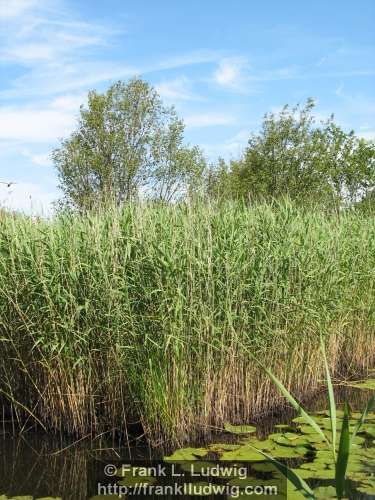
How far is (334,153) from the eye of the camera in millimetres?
28438

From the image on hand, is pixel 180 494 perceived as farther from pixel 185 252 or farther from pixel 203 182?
pixel 203 182

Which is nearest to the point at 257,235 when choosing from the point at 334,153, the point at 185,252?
the point at 185,252

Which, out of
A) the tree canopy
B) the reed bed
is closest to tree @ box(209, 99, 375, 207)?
the tree canopy

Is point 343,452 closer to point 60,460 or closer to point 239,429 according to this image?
point 239,429

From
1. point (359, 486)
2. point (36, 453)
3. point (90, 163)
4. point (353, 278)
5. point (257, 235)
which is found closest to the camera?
point (359, 486)

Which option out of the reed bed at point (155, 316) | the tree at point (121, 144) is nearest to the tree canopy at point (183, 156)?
the tree at point (121, 144)

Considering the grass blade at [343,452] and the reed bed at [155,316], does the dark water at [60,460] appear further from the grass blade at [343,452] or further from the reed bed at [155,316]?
the grass blade at [343,452]

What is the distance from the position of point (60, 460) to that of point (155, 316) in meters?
1.71

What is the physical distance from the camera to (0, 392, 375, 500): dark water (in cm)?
504

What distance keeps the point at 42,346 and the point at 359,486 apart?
3.49 meters

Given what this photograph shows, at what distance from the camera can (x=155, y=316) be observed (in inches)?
221

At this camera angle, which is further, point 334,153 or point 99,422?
point 334,153

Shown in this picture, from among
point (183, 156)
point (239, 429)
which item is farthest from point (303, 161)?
→ point (239, 429)

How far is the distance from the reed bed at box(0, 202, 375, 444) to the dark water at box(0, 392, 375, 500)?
0.19m
